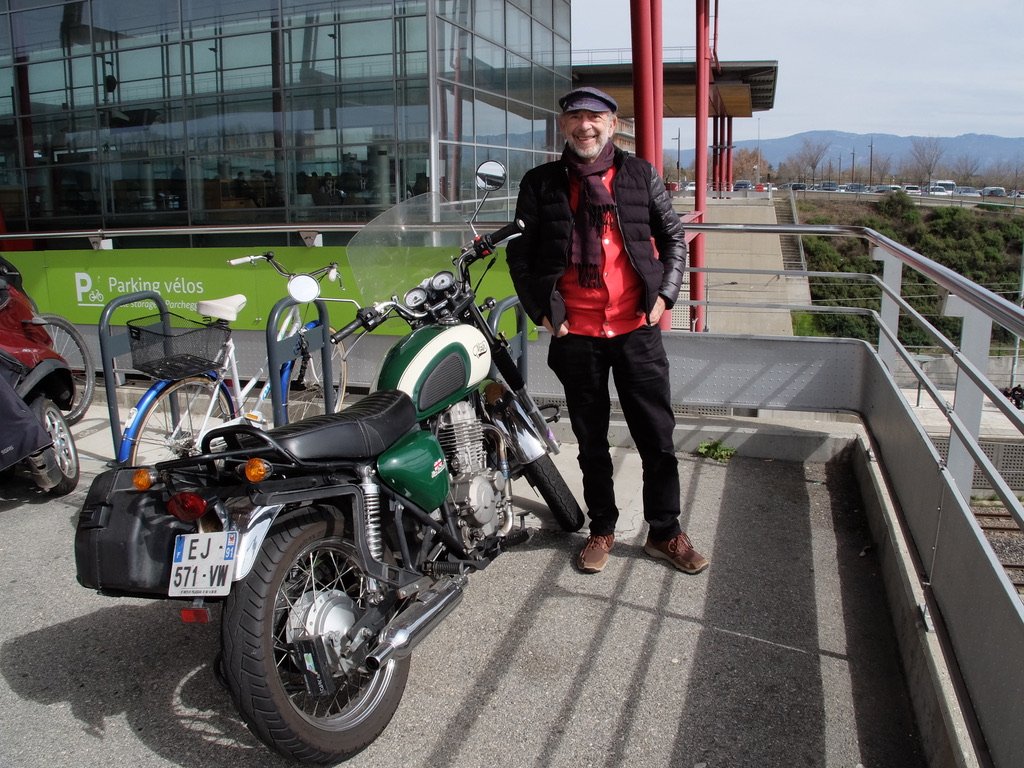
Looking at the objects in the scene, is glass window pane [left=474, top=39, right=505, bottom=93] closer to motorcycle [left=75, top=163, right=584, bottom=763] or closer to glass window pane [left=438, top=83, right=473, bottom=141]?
glass window pane [left=438, top=83, right=473, bottom=141]

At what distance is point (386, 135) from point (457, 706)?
1577 centimetres

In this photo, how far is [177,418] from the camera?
16.9 ft

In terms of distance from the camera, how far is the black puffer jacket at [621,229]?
145 inches

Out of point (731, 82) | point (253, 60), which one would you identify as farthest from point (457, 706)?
point (731, 82)

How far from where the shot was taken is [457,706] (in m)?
3.04

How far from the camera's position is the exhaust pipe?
8.79 feet

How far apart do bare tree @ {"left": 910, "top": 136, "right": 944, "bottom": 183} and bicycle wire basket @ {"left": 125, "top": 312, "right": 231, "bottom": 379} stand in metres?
122

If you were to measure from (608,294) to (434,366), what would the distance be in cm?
85

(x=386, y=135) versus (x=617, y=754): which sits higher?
(x=386, y=135)

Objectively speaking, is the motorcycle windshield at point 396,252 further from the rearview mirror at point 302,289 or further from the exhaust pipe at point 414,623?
the exhaust pipe at point 414,623

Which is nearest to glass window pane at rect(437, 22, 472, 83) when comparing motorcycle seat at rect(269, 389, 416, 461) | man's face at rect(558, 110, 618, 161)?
man's face at rect(558, 110, 618, 161)

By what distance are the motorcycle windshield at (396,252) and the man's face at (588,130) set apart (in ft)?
2.45

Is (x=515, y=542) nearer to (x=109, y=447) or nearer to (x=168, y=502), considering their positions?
(x=168, y=502)

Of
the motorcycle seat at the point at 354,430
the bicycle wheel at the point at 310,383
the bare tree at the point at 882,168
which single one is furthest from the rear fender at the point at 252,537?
the bare tree at the point at 882,168
